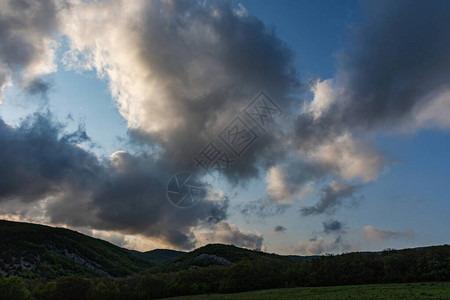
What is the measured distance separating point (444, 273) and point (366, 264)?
22532mm

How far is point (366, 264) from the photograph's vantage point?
9938 cm

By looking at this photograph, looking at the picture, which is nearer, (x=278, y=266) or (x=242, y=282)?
(x=242, y=282)

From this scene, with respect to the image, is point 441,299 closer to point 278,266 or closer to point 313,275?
point 313,275

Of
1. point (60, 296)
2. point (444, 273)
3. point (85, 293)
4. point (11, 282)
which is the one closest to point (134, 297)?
point (85, 293)

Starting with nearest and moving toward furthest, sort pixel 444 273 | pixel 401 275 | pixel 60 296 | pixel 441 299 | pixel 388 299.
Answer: pixel 441 299
pixel 388 299
pixel 444 273
pixel 401 275
pixel 60 296

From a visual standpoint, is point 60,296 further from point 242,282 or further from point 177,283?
point 242,282

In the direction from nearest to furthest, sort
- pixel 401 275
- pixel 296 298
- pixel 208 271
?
pixel 296 298, pixel 401 275, pixel 208 271

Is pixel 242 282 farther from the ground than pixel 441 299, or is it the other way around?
pixel 242 282

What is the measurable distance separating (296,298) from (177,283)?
61.1 m

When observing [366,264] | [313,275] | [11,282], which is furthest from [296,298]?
[11,282]

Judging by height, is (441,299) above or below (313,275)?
below

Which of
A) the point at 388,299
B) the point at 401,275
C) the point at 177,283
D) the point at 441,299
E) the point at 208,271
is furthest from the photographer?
the point at 208,271

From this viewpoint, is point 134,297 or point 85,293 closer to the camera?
point 85,293

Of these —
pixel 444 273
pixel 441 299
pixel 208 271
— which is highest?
pixel 208 271
